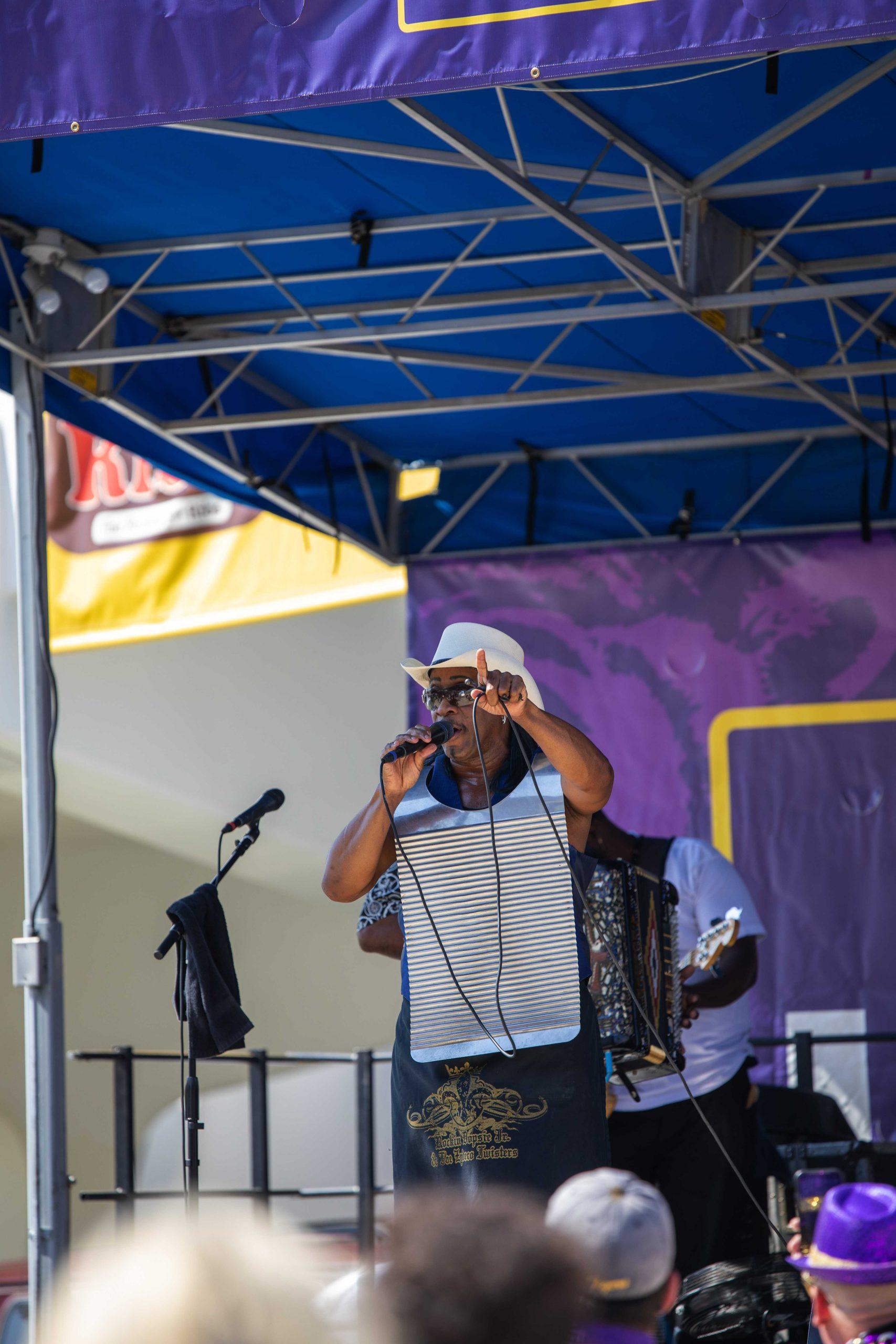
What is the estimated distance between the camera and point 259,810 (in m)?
3.94

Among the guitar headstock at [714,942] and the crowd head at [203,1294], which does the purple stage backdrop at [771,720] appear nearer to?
the guitar headstock at [714,942]

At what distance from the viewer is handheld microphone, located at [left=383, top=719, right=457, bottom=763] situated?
3.13m

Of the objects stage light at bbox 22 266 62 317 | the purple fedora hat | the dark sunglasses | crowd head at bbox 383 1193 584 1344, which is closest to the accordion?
the dark sunglasses

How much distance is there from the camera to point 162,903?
11.6 m

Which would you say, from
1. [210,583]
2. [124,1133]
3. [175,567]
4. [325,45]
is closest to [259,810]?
[325,45]

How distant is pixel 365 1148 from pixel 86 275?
3.66m

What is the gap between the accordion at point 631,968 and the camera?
12.7 feet

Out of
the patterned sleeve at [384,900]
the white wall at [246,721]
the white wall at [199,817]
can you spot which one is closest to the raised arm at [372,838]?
the patterned sleeve at [384,900]

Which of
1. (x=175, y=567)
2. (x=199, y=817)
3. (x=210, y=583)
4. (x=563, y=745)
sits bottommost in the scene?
(x=199, y=817)

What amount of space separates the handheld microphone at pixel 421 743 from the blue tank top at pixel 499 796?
0.18m

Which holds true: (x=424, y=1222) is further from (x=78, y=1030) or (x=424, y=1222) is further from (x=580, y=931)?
(x=78, y=1030)

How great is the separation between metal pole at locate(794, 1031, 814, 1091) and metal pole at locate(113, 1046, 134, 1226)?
2.80 meters

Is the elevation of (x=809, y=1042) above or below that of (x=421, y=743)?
below

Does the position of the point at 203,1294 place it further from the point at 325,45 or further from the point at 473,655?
the point at 325,45
